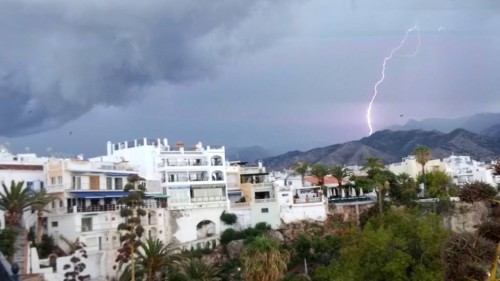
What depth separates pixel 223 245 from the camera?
48750 mm

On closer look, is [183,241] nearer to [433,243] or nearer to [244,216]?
[244,216]

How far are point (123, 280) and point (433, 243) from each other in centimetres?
2067

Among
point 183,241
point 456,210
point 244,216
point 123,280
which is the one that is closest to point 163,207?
point 183,241

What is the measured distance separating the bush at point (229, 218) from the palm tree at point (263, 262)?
1061cm

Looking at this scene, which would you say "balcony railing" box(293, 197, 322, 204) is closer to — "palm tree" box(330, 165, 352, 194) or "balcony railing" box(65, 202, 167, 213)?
"palm tree" box(330, 165, 352, 194)

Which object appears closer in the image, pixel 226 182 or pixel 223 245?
pixel 223 245

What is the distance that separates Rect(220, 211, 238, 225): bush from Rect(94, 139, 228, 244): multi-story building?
695mm

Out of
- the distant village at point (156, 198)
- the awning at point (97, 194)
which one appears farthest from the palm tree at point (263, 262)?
the awning at point (97, 194)

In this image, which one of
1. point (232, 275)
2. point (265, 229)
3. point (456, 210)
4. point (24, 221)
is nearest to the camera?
point (24, 221)

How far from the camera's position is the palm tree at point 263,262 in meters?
38.2

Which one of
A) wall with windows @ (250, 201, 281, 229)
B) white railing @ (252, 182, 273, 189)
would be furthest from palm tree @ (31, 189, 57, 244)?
white railing @ (252, 182, 273, 189)

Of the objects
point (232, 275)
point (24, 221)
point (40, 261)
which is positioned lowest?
point (232, 275)

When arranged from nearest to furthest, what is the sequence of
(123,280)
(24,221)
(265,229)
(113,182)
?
(123,280) < (24,221) < (113,182) < (265,229)

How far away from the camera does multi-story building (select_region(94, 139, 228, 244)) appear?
1981 inches
